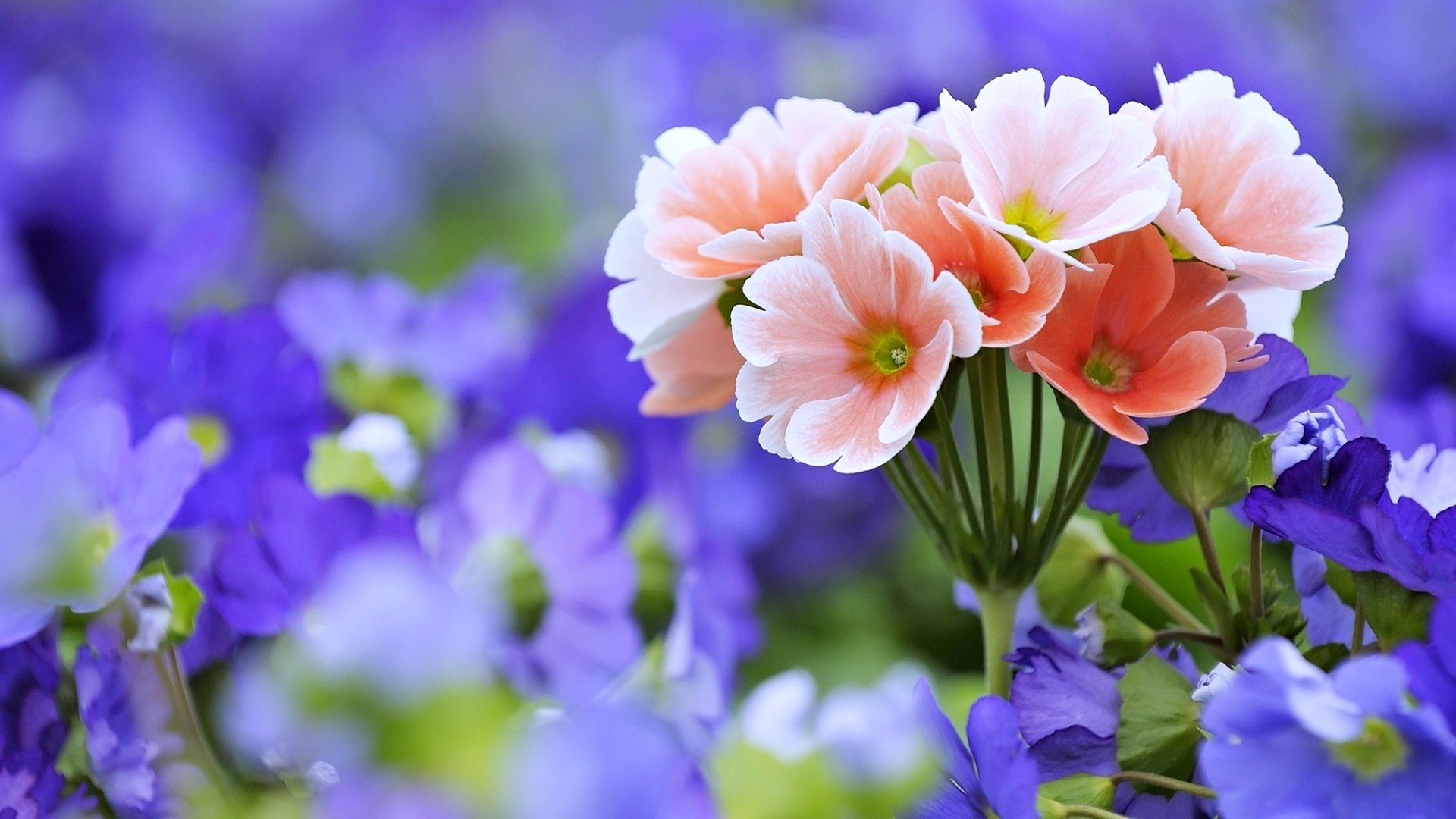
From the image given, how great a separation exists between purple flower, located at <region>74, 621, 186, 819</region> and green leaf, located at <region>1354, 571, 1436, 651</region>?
Answer: 255 millimetres

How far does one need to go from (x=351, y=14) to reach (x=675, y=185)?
1.15m

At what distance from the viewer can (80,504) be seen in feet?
1.12

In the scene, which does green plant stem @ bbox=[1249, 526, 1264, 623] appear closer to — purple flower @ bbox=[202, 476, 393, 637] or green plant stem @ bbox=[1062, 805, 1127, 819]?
green plant stem @ bbox=[1062, 805, 1127, 819]

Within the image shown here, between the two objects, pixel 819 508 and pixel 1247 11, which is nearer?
pixel 819 508

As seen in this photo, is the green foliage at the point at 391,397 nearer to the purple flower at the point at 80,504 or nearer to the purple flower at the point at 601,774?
the purple flower at the point at 80,504

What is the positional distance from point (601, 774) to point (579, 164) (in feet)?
3.37

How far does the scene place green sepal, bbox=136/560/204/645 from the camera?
1.04ft

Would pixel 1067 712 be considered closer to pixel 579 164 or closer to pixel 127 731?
pixel 127 731

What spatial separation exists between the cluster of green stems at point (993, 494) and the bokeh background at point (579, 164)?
14 cm

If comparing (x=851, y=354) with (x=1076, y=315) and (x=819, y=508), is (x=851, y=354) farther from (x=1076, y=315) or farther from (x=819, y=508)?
(x=819, y=508)

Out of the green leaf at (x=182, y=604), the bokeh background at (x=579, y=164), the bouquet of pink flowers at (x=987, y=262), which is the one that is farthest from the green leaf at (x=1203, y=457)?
the green leaf at (x=182, y=604)

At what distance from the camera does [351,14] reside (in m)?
1.33

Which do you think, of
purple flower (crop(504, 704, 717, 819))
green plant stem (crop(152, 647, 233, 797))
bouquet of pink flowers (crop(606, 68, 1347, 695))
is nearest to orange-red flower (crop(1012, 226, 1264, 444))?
bouquet of pink flowers (crop(606, 68, 1347, 695))

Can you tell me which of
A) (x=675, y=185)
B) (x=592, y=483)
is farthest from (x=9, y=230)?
(x=675, y=185)
